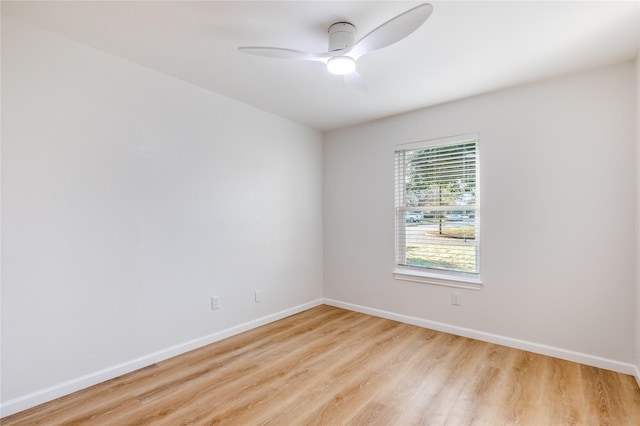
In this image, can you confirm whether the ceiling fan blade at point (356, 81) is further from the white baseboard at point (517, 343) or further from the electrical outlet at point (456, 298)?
the white baseboard at point (517, 343)

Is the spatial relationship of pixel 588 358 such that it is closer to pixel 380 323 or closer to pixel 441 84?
pixel 380 323

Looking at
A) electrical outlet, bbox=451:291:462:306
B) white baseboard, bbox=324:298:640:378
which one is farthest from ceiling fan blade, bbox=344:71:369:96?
white baseboard, bbox=324:298:640:378

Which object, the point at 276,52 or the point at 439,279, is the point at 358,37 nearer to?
the point at 276,52

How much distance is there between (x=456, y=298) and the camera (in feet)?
10.3

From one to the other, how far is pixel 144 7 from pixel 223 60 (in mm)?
652

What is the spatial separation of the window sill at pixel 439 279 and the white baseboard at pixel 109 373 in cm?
170

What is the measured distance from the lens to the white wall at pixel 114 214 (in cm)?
191

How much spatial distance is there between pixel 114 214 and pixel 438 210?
9.97ft

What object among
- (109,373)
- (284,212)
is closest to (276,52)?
(284,212)

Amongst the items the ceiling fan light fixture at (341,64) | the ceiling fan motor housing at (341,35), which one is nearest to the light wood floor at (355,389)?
the ceiling fan light fixture at (341,64)

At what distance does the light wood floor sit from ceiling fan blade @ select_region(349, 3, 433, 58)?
7.19 feet

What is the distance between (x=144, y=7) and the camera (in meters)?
1.77

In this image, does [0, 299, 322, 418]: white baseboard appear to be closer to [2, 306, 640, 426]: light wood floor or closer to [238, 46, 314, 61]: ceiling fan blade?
[2, 306, 640, 426]: light wood floor

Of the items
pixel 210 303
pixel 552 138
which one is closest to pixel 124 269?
pixel 210 303
